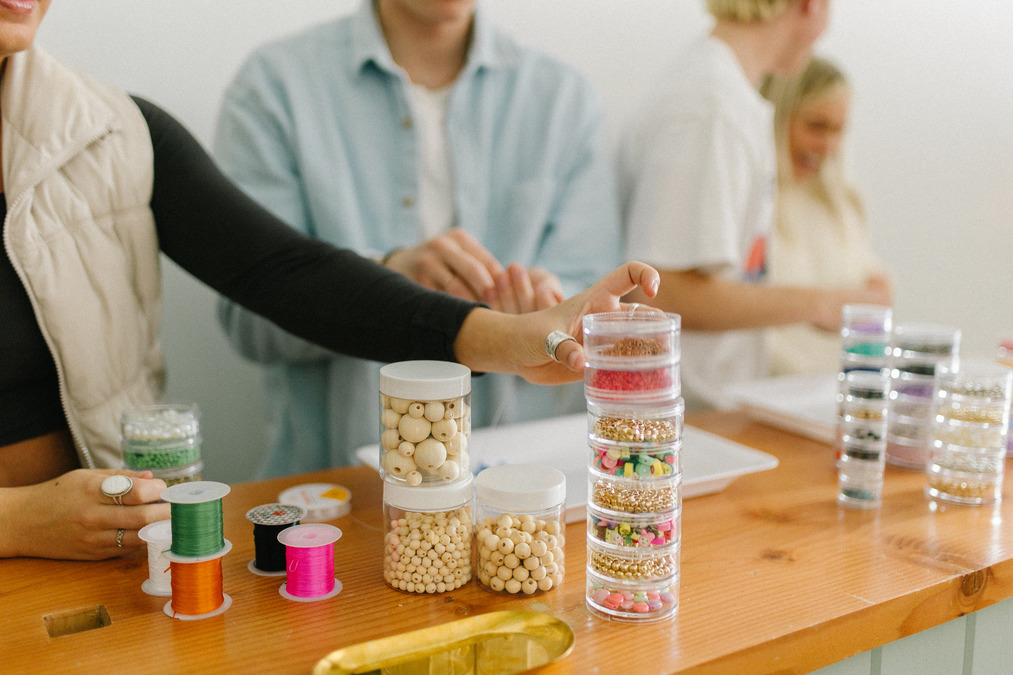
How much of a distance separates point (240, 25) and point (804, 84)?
1542mm

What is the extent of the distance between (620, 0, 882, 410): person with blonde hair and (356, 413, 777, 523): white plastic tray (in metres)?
0.50

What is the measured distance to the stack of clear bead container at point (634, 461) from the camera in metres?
→ 0.77

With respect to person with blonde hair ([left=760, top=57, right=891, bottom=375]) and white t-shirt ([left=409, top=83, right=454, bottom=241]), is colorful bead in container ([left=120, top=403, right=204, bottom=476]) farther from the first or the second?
person with blonde hair ([left=760, top=57, right=891, bottom=375])

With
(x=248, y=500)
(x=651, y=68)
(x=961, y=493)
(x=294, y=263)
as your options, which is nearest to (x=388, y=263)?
(x=294, y=263)

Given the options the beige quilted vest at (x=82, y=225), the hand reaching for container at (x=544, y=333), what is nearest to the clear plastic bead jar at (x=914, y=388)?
the hand reaching for container at (x=544, y=333)

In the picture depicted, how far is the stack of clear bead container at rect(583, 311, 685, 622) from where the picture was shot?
0.77 m

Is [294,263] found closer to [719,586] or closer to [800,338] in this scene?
[719,586]

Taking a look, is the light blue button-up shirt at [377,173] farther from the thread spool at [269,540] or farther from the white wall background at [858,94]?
the thread spool at [269,540]

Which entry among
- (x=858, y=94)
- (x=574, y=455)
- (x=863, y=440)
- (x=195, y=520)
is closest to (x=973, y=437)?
(x=863, y=440)

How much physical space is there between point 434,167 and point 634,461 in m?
1.09

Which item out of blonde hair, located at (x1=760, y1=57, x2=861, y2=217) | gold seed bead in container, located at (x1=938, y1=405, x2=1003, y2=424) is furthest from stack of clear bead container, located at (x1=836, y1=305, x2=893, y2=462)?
blonde hair, located at (x1=760, y1=57, x2=861, y2=217)

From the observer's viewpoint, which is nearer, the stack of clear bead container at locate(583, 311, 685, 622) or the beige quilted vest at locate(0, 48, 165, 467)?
the stack of clear bead container at locate(583, 311, 685, 622)

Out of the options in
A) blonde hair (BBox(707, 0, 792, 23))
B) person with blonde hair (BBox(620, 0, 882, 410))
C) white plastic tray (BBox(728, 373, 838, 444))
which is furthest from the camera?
blonde hair (BBox(707, 0, 792, 23))

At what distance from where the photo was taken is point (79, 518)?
0.89 meters
